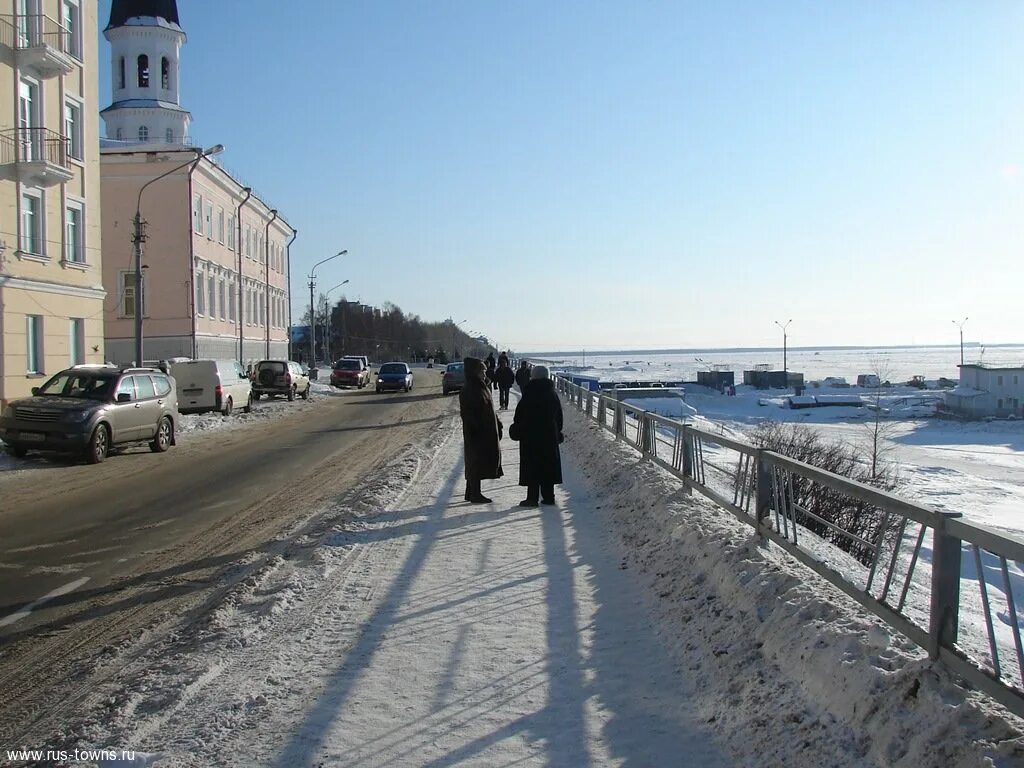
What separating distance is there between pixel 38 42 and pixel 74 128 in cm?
328

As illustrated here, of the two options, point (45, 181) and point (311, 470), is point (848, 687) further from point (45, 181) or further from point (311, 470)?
point (45, 181)

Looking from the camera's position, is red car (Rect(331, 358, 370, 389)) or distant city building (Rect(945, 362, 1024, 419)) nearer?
red car (Rect(331, 358, 370, 389))

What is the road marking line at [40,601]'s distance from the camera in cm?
591

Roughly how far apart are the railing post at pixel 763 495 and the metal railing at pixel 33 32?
A: 76.5 ft

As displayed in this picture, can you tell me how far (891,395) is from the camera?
288 ft

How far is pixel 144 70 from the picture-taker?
50.6 metres

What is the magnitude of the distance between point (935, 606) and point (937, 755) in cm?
82

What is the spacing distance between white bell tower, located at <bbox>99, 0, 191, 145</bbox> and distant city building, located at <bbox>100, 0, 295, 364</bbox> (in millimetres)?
59

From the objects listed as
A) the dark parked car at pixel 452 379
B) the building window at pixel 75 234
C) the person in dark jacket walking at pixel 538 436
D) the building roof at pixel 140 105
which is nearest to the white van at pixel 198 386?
the building window at pixel 75 234

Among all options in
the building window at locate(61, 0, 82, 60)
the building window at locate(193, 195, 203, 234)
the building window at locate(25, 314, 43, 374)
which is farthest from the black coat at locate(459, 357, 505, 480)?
the building window at locate(193, 195, 203, 234)

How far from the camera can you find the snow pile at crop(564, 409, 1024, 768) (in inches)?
128

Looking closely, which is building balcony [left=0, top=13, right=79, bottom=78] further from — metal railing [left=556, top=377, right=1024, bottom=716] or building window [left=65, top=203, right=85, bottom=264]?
metal railing [left=556, top=377, right=1024, bottom=716]

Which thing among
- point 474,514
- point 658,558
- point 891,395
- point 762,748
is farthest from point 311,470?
point 891,395

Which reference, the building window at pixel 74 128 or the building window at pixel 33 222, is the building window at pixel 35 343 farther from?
the building window at pixel 74 128
